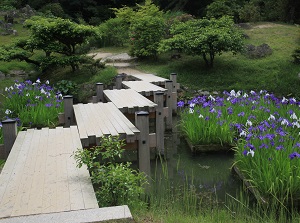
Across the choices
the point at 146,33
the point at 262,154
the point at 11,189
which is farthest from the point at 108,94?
the point at 146,33

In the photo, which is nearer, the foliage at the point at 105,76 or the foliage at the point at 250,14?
the foliage at the point at 105,76

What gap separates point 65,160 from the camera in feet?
12.8

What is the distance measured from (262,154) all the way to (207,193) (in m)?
0.87

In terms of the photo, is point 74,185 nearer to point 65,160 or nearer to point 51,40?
point 65,160

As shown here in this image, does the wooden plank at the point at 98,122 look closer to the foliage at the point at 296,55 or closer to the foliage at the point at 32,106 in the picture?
the foliage at the point at 32,106

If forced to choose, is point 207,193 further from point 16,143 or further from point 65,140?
point 16,143

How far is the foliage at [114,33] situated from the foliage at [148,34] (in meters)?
2.91

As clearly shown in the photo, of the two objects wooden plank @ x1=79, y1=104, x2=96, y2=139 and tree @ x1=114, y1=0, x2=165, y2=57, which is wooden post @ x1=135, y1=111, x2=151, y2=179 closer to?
wooden plank @ x1=79, y1=104, x2=96, y2=139

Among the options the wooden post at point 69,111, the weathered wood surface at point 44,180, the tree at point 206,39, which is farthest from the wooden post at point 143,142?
the tree at point 206,39

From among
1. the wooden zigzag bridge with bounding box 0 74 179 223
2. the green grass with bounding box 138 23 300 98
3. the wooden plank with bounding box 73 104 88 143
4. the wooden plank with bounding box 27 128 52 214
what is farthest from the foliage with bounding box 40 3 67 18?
the wooden plank with bounding box 27 128 52 214

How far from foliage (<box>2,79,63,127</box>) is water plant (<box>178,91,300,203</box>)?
8.42 feet

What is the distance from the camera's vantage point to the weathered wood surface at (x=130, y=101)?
6281 mm

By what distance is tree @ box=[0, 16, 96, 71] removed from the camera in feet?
33.2

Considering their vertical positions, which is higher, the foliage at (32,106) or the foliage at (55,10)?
the foliage at (55,10)
